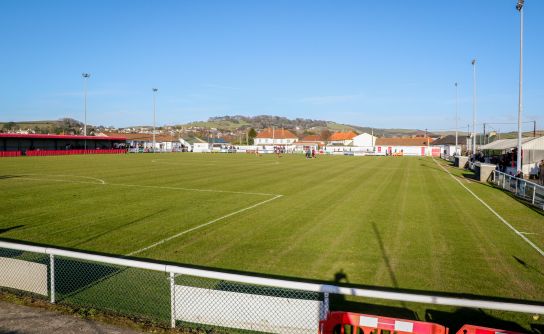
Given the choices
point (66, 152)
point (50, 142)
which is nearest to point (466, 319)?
point (66, 152)

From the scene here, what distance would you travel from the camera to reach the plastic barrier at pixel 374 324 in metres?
5.30

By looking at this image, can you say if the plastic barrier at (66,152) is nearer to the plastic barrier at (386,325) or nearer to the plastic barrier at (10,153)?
the plastic barrier at (10,153)

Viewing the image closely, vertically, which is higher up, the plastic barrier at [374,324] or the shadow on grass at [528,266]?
the plastic barrier at [374,324]

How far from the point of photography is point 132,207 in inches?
669

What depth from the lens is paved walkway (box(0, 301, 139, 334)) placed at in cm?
620

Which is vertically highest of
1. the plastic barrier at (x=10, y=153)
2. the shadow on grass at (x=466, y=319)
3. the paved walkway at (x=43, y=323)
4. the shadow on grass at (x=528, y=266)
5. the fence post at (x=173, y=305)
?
the plastic barrier at (x=10, y=153)

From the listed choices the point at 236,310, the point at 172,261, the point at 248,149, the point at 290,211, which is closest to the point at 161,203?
the point at 290,211

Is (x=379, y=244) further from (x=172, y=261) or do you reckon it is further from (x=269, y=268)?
(x=172, y=261)

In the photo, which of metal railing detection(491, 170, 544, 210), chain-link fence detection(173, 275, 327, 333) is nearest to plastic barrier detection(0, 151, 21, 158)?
metal railing detection(491, 170, 544, 210)

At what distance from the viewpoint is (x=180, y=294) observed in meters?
6.42

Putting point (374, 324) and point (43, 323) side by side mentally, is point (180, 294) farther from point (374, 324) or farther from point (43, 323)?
point (374, 324)

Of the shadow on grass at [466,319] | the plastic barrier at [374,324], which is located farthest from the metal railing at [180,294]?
the shadow on grass at [466,319]

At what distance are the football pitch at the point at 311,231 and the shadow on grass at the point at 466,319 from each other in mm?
1079

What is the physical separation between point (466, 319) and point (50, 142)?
76.4 metres
